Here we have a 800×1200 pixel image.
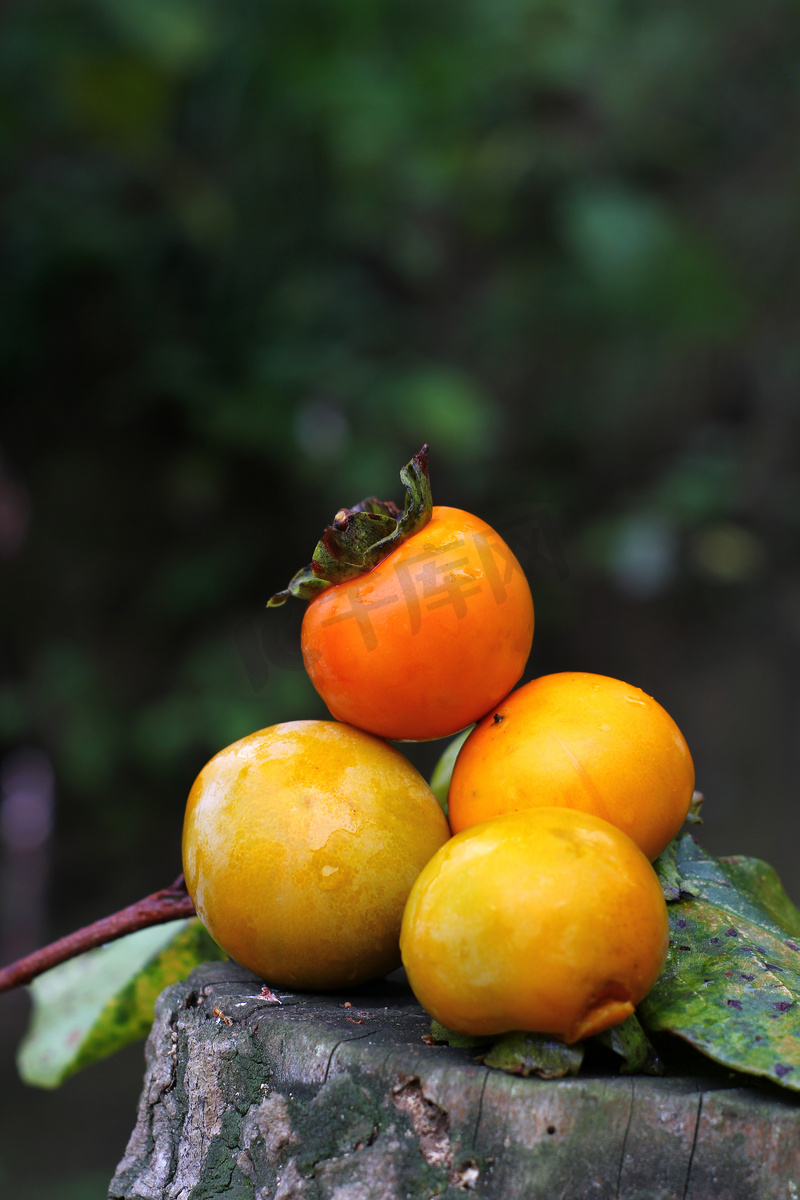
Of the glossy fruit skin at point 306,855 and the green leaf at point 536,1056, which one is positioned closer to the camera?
the green leaf at point 536,1056

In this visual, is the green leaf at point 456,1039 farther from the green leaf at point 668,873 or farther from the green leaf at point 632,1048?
the green leaf at point 668,873

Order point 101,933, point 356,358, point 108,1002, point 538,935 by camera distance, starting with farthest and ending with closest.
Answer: point 356,358 < point 108,1002 < point 101,933 < point 538,935

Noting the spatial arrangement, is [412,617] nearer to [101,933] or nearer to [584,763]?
[584,763]

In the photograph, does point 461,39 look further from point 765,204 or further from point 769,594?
point 769,594

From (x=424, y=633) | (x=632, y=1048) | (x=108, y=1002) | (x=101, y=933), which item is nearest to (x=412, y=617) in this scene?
(x=424, y=633)

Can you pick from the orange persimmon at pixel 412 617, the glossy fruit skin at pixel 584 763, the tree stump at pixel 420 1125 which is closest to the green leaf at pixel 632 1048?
the tree stump at pixel 420 1125

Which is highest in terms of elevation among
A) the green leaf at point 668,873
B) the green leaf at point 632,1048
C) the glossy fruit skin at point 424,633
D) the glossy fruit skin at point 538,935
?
the glossy fruit skin at point 424,633
